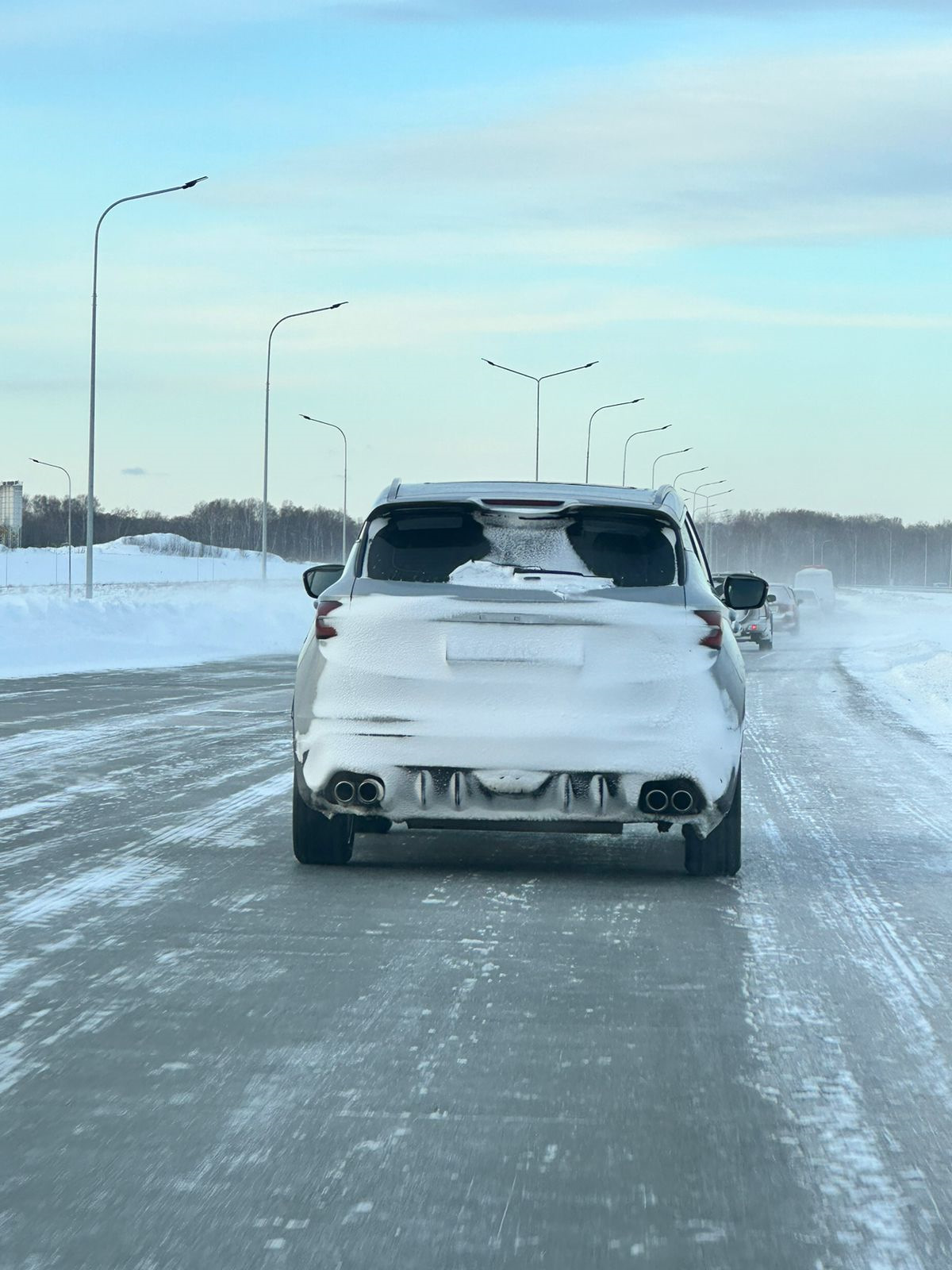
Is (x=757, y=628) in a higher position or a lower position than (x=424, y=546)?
lower

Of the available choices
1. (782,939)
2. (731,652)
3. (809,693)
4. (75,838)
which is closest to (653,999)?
(782,939)

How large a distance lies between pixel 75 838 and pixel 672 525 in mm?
3573

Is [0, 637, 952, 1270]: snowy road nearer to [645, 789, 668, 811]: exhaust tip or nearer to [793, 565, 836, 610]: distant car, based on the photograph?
[645, 789, 668, 811]: exhaust tip

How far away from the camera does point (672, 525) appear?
7762mm

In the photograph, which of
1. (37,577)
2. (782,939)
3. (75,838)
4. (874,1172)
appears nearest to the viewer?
(874,1172)

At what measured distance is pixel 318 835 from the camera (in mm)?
8016

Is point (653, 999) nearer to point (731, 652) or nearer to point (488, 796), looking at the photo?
point (488, 796)

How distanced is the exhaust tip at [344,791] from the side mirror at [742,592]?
2.39 m

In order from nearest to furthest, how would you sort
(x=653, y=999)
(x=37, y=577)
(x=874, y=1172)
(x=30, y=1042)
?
(x=874, y=1172) < (x=30, y=1042) < (x=653, y=999) < (x=37, y=577)

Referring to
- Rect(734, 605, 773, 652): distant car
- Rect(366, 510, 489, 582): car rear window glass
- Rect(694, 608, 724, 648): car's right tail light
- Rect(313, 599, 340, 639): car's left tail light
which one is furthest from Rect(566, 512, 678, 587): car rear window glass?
Rect(734, 605, 773, 652): distant car

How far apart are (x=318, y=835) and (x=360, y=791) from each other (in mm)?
692

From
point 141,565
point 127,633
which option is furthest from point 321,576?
point 141,565

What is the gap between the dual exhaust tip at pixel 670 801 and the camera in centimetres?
736

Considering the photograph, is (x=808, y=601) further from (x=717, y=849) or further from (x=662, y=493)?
(x=717, y=849)
